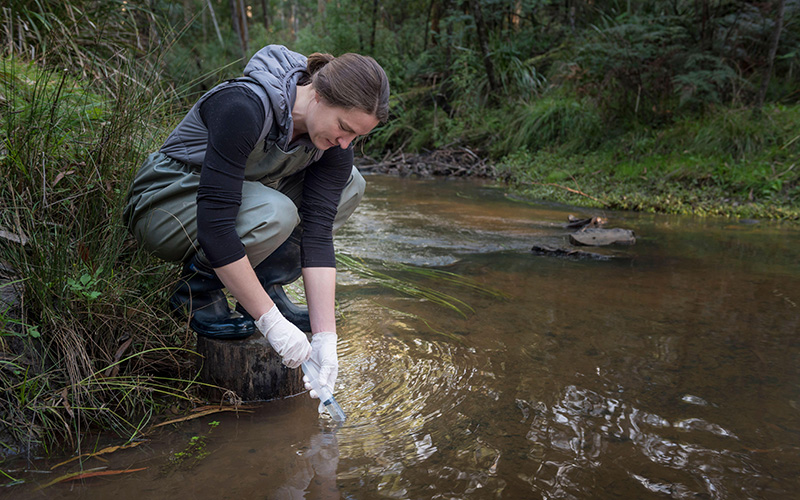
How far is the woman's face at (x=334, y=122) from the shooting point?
5.82 feet

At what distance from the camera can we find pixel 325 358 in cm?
189

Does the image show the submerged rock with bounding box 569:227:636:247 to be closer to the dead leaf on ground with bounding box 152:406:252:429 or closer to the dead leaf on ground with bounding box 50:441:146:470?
the dead leaf on ground with bounding box 152:406:252:429

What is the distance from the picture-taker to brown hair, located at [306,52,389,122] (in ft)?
5.69

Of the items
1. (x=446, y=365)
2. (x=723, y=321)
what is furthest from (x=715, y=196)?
(x=446, y=365)

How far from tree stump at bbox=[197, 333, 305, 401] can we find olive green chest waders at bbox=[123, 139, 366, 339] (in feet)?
0.13

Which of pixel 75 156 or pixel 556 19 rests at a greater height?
pixel 556 19

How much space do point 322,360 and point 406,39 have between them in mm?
12776

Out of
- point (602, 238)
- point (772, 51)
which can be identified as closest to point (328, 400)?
point (602, 238)

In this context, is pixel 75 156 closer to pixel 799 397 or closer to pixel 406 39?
pixel 799 397

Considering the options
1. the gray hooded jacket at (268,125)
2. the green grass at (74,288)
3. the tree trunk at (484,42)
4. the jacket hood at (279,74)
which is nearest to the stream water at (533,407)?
the green grass at (74,288)

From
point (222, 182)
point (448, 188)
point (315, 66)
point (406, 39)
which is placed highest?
point (406, 39)

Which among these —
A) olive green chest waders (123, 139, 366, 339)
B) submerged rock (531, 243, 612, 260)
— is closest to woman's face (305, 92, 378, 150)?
olive green chest waders (123, 139, 366, 339)

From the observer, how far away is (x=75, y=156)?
2.07m

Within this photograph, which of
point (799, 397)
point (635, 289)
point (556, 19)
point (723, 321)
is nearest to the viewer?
point (799, 397)
